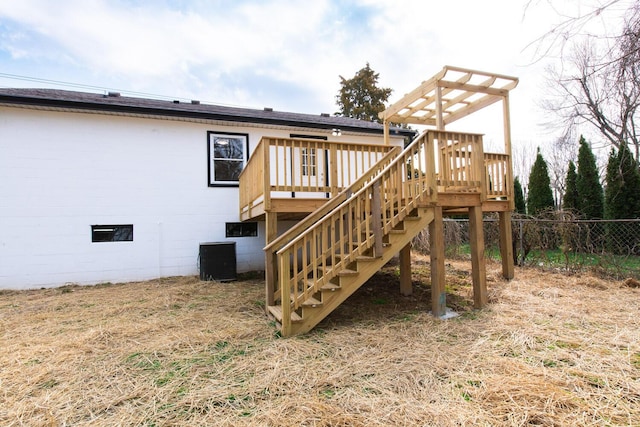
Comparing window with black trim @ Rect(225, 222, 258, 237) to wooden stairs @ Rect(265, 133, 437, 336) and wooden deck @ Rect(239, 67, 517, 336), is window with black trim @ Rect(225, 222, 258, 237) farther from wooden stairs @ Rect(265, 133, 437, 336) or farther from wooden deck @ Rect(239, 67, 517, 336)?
wooden stairs @ Rect(265, 133, 437, 336)

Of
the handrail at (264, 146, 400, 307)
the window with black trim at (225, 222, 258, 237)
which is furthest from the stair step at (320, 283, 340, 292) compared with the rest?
the window with black trim at (225, 222, 258, 237)

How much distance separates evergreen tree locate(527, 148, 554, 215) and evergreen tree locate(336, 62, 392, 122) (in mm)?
11069

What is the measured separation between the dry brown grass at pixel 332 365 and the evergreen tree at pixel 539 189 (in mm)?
8785

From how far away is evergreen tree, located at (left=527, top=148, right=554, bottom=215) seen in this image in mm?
12641

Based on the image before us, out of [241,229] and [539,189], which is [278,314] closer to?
[241,229]

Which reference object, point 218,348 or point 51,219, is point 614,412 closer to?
point 218,348

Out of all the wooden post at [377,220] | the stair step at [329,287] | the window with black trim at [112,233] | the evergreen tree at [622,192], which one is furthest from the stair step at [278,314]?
the evergreen tree at [622,192]

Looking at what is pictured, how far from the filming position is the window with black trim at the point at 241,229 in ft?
25.4

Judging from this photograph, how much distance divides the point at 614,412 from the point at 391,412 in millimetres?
1444

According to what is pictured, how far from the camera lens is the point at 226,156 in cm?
785

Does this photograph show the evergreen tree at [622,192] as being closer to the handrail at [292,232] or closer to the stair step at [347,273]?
the handrail at [292,232]

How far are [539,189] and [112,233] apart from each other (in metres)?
14.9

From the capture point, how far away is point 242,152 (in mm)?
7918

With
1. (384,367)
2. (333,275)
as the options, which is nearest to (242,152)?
(333,275)
